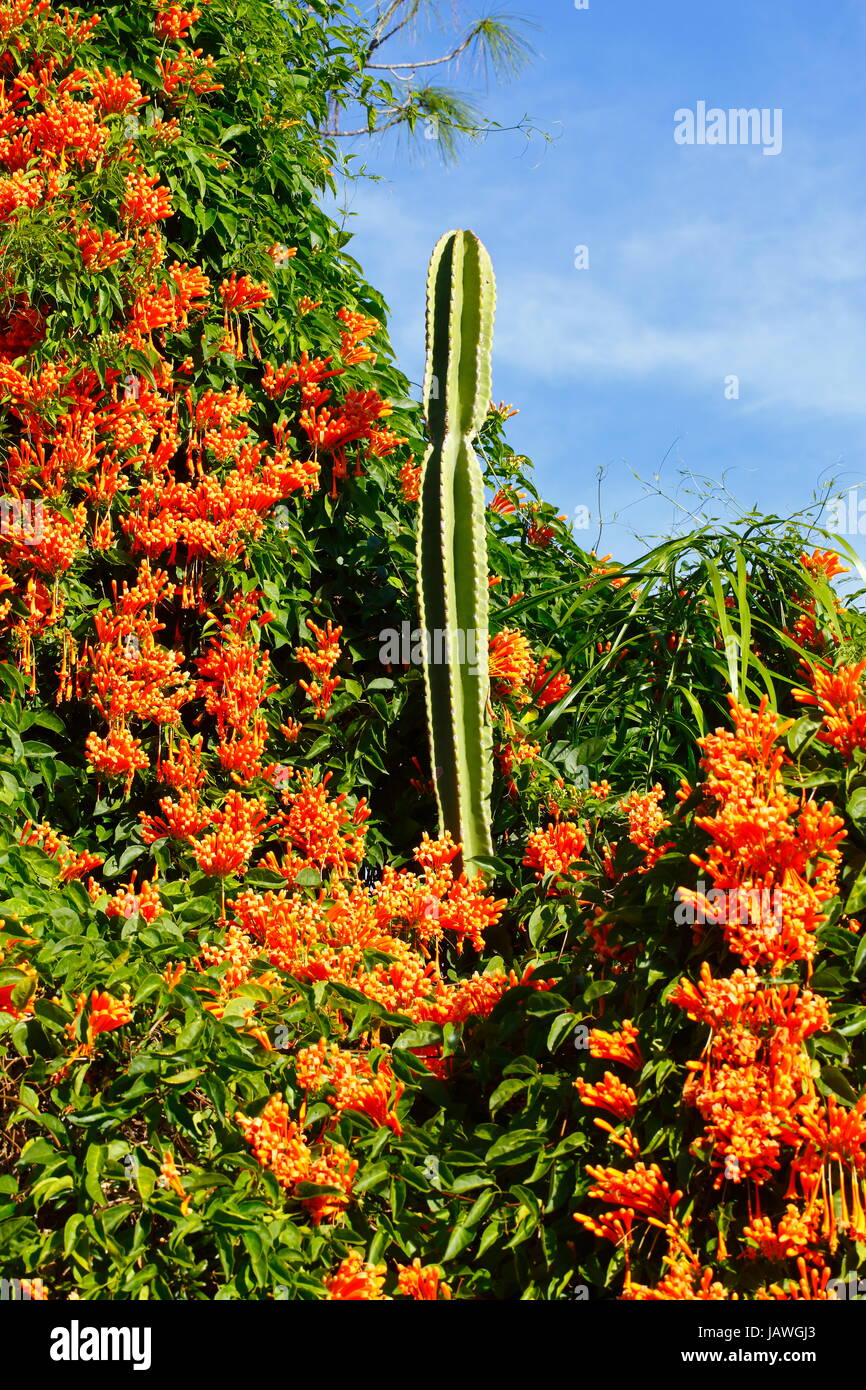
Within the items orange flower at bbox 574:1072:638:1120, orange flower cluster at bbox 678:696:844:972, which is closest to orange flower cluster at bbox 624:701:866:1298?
orange flower cluster at bbox 678:696:844:972

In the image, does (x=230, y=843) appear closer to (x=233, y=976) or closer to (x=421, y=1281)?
(x=233, y=976)

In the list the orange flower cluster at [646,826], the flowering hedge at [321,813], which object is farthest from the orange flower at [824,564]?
the orange flower cluster at [646,826]

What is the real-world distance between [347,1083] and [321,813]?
3.89 ft

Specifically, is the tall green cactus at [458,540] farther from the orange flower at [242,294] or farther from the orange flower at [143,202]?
the orange flower at [143,202]

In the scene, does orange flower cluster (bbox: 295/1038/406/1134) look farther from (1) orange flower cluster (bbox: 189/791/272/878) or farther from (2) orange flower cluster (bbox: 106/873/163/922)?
(1) orange flower cluster (bbox: 189/791/272/878)

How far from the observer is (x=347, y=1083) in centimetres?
230

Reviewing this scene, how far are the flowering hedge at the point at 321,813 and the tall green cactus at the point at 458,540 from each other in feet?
0.67

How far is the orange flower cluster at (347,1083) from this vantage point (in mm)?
2312

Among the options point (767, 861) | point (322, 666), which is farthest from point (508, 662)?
point (767, 861)

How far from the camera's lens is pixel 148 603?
12.2ft

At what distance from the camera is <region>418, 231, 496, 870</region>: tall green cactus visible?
3.66 meters

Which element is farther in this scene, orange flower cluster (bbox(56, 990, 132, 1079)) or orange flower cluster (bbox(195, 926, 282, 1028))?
orange flower cluster (bbox(195, 926, 282, 1028))
